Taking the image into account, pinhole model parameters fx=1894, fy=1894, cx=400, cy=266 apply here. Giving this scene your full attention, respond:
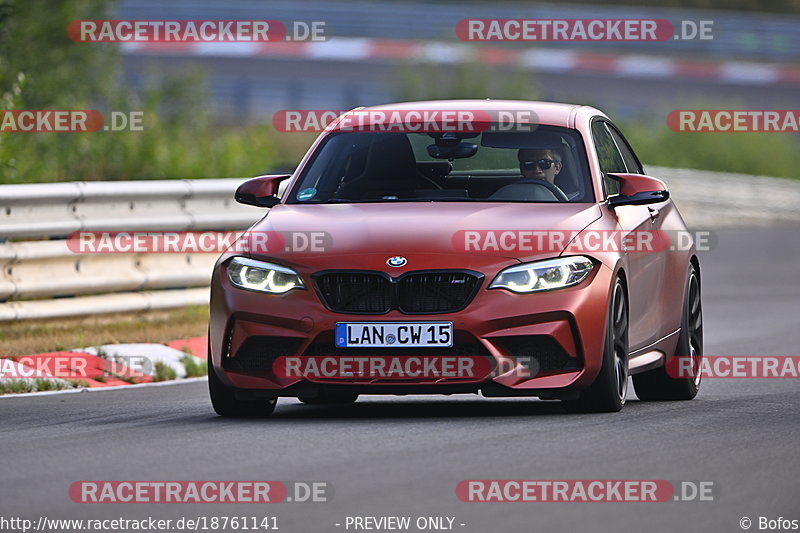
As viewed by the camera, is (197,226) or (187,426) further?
(197,226)

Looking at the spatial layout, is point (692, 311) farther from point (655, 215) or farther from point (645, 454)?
point (645, 454)

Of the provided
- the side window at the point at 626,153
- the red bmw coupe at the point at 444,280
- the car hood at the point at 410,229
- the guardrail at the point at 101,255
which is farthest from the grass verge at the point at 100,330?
the side window at the point at 626,153

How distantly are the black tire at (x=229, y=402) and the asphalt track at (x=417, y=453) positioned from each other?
10cm

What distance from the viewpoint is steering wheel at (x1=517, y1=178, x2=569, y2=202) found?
9.89 m

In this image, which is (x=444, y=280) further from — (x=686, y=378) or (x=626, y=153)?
(x=626, y=153)

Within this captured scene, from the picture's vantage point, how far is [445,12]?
57062 mm

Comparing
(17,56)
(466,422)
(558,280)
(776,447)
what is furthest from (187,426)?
(17,56)

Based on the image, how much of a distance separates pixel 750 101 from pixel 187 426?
51384 millimetres

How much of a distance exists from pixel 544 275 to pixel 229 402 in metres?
1.71

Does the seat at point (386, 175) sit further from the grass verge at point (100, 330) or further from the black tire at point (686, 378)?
the grass verge at point (100, 330)

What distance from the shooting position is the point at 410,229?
9180 millimetres

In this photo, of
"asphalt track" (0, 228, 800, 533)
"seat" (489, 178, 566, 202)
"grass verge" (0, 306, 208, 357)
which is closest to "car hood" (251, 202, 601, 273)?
"seat" (489, 178, 566, 202)

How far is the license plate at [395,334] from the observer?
889 cm

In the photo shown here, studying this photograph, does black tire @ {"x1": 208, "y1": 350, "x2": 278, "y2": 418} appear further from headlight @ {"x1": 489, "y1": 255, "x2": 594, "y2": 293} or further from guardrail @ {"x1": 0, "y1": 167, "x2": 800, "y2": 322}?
guardrail @ {"x1": 0, "y1": 167, "x2": 800, "y2": 322}
